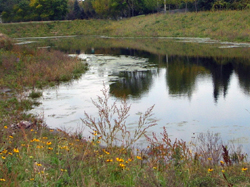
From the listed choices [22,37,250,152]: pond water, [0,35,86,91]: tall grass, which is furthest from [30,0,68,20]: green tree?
[0,35,86,91]: tall grass

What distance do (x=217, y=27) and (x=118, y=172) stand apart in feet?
138

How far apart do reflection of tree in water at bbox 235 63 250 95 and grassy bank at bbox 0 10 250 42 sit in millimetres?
15597

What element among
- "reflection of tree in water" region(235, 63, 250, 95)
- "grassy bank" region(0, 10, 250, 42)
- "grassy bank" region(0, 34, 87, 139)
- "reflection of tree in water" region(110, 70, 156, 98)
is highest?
"grassy bank" region(0, 10, 250, 42)

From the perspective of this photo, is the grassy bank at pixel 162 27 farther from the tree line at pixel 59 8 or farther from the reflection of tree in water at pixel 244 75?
the reflection of tree in water at pixel 244 75

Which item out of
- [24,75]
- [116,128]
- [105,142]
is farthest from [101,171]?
[24,75]

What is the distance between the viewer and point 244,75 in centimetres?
1847

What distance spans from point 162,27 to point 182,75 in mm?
36443

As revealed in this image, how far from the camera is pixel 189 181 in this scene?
5.05 meters

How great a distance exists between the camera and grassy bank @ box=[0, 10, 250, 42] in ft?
138

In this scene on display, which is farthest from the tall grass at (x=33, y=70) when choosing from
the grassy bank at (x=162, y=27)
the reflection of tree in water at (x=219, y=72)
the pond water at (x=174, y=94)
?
the grassy bank at (x=162, y=27)

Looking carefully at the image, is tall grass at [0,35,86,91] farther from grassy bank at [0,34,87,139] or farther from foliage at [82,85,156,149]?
foliage at [82,85,156,149]

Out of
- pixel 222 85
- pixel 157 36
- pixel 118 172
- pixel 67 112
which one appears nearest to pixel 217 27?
pixel 157 36

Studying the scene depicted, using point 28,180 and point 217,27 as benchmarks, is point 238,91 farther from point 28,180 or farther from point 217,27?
point 217,27

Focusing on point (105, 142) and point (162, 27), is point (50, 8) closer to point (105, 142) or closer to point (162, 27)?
point (162, 27)
